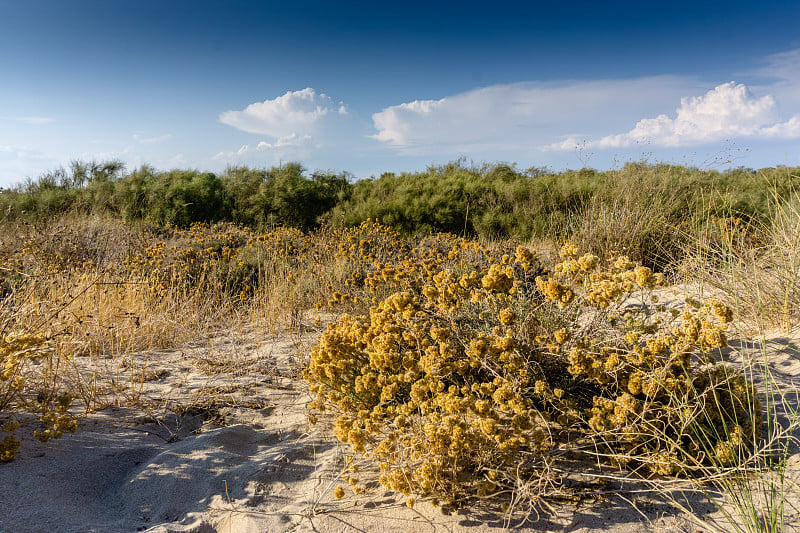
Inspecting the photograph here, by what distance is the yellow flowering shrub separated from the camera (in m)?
2.17

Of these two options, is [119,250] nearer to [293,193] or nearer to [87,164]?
[293,193]

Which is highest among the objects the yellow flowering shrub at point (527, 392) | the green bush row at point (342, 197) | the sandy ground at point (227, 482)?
the green bush row at point (342, 197)

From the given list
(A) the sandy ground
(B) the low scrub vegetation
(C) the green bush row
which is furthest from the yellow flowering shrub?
(C) the green bush row

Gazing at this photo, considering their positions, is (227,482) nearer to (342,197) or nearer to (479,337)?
(479,337)

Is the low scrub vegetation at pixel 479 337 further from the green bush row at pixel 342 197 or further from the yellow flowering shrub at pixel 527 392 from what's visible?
the green bush row at pixel 342 197

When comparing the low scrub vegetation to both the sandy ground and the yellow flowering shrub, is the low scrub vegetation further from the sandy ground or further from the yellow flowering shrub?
the sandy ground

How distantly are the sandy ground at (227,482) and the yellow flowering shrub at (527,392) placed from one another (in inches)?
6.8

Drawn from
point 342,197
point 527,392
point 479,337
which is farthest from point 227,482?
point 342,197

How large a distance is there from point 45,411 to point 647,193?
26.3 ft

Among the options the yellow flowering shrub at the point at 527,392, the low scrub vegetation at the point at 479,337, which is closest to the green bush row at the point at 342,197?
the low scrub vegetation at the point at 479,337

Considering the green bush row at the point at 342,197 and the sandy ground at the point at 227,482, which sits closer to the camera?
the sandy ground at the point at 227,482

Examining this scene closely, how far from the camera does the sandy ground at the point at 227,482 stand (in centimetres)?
216

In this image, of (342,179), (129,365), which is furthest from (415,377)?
(342,179)

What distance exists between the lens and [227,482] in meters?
2.52
